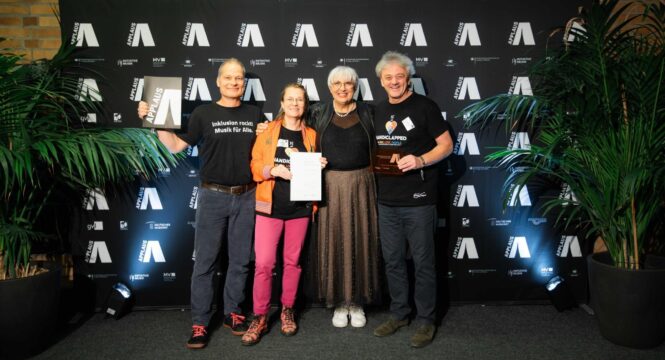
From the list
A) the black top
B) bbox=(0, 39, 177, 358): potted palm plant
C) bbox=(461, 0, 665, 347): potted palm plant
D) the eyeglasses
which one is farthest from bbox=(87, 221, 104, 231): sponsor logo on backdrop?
bbox=(461, 0, 665, 347): potted palm plant

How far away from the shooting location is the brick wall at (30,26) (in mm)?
3652

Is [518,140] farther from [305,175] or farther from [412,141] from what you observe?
[305,175]

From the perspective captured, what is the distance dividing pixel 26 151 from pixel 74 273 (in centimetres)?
141

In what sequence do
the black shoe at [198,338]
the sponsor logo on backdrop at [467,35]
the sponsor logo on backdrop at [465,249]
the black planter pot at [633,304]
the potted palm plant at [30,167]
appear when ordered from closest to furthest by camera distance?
the potted palm plant at [30,167] → the black planter pot at [633,304] → the black shoe at [198,338] → the sponsor logo on backdrop at [467,35] → the sponsor logo on backdrop at [465,249]

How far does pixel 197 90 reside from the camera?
11.8 feet

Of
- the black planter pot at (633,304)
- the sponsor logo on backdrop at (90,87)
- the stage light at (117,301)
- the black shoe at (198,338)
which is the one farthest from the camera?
the sponsor logo on backdrop at (90,87)

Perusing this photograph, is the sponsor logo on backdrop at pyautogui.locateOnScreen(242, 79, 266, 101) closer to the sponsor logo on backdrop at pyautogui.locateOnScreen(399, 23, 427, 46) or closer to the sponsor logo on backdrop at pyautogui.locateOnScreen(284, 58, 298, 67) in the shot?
the sponsor logo on backdrop at pyautogui.locateOnScreen(284, 58, 298, 67)

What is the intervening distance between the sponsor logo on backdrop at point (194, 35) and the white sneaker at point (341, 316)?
2298 millimetres

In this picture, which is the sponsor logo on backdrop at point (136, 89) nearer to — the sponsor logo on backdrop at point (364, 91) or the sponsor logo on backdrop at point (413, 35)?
the sponsor logo on backdrop at point (364, 91)

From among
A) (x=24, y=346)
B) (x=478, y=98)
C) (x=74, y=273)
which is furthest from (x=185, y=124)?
(x=478, y=98)

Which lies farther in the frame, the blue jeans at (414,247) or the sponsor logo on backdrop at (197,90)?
the sponsor logo on backdrop at (197,90)

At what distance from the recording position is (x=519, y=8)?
11.9ft

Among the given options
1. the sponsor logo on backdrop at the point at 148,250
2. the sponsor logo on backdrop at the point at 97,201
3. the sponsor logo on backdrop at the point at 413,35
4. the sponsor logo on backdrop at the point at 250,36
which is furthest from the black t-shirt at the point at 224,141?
the sponsor logo on backdrop at the point at 413,35

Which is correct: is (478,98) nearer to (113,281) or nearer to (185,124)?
(185,124)
